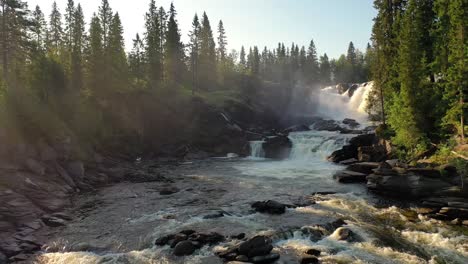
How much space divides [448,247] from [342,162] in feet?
94.3

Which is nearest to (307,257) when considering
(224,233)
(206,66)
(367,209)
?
(224,233)

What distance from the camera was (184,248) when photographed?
1797 centimetres

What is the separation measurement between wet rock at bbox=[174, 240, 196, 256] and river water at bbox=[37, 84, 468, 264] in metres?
0.41

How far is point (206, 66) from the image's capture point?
9838 centimetres

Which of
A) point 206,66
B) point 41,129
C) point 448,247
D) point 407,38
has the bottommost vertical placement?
point 448,247

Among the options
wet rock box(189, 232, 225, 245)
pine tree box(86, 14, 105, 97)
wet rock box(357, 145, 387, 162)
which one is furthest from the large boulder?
wet rock box(189, 232, 225, 245)

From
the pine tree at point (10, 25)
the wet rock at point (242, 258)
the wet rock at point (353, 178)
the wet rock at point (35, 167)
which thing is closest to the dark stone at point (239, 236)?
the wet rock at point (242, 258)

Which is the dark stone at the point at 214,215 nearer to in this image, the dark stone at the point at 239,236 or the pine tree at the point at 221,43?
the dark stone at the point at 239,236

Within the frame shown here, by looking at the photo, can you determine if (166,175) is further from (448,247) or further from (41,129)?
(448,247)

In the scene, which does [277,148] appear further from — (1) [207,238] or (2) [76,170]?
(1) [207,238]

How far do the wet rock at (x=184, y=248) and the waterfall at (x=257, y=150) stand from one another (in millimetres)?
42199

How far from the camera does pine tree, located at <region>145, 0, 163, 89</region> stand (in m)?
71.0

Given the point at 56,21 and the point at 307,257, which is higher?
the point at 56,21

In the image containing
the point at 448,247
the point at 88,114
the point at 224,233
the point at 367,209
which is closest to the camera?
the point at 448,247
